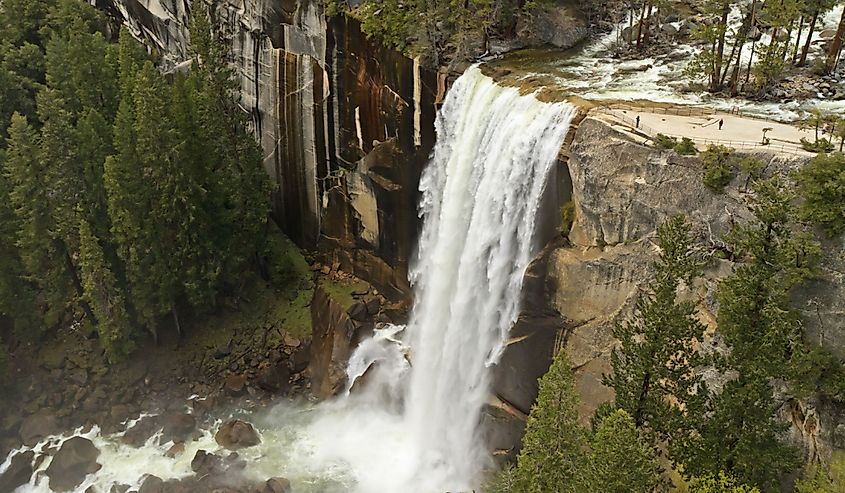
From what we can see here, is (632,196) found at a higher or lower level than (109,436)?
higher

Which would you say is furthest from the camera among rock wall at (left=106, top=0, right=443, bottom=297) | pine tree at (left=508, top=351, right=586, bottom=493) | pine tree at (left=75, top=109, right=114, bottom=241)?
rock wall at (left=106, top=0, right=443, bottom=297)

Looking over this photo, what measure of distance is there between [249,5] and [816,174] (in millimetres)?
32315

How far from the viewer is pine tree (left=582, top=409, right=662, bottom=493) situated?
16.9 m

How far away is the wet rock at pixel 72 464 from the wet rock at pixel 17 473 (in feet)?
3.10

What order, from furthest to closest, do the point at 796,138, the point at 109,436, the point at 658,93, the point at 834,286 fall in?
the point at 109,436
the point at 658,93
the point at 796,138
the point at 834,286

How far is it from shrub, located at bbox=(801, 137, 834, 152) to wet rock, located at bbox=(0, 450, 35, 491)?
1325 inches

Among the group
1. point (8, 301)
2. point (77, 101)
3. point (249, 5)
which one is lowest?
point (8, 301)

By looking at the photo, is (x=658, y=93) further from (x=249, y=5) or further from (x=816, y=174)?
(x=249, y=5)

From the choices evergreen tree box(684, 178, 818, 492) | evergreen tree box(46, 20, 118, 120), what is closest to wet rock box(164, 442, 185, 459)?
evergreen tree box(46, 20, 118, 120)

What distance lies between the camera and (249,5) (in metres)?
40.6

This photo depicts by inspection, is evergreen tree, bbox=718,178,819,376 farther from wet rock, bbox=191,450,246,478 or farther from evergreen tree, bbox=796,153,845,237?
wet rock, bbox=191,450,246,478

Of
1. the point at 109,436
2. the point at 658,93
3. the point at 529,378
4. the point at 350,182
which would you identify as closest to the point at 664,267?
the point at 529,378

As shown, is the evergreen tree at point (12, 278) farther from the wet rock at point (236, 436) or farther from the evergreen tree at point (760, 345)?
the evergreen tree at point (760, 345)

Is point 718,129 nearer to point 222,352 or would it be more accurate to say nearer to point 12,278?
point 222,352
